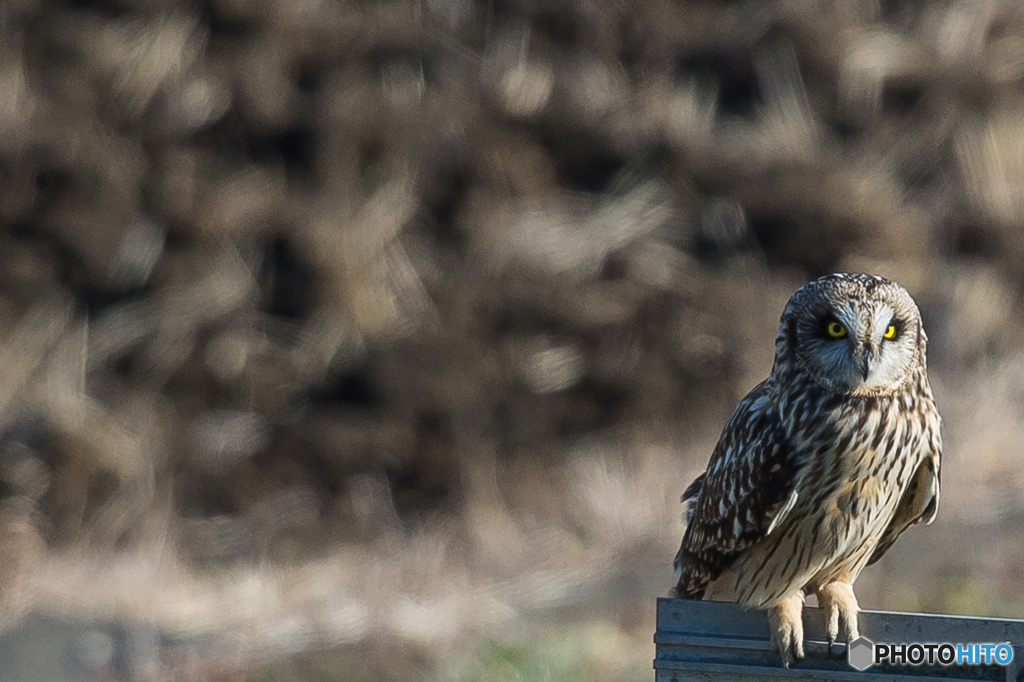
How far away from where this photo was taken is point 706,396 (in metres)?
8.98

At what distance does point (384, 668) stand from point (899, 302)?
357 cm

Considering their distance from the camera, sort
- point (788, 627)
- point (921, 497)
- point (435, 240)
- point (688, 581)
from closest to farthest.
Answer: point (788, 627), point (921, 497), point (688, 581), point (435, 240)

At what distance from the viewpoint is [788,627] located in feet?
10.4

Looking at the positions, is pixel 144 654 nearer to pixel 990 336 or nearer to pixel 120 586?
pixel 120 586

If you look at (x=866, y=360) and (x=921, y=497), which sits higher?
(x=866, y=360)

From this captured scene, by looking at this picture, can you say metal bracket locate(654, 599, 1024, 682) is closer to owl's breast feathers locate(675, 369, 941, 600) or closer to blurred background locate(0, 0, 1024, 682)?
owl's breast feathers locate(675, 369, 941, 600)

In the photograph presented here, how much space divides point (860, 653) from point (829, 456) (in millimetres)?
629

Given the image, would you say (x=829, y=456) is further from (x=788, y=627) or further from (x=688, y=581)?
(x=688, y=581)

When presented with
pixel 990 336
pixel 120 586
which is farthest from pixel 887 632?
pixel 990 336

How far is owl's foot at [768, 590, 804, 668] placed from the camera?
9.81 ft

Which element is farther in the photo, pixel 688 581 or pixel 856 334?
pixel 688 581

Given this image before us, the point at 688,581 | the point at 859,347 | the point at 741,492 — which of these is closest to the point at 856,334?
the point at 859,347

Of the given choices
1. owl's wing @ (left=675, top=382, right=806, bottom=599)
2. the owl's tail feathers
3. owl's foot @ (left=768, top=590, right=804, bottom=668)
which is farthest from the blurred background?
owl's foot @ (left=768, top=590, right=804, bottom=668)

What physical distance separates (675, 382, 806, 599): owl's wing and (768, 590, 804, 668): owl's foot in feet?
0.73
